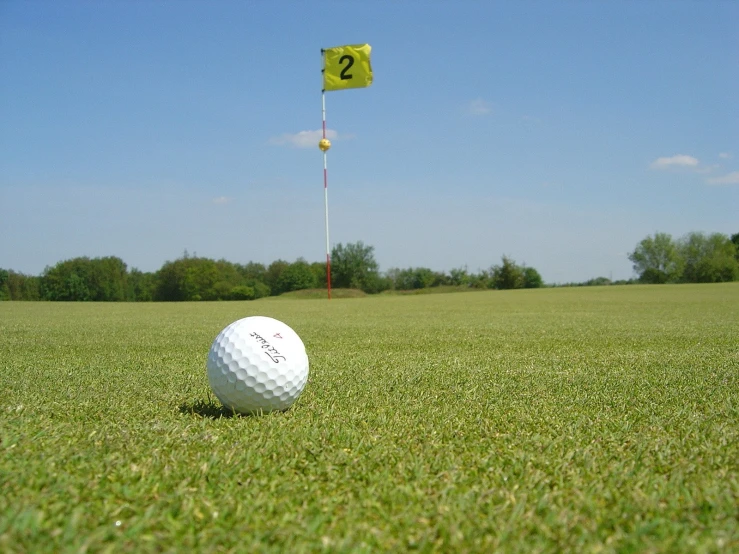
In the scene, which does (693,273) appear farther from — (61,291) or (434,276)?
(61,291)

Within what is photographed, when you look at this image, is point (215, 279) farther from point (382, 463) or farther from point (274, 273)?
point (382, 463)

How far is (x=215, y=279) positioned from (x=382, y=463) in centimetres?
5001

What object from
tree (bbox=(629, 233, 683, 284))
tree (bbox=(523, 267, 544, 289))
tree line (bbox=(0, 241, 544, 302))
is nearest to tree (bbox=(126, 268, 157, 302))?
tree line (bbox=(0, 241, 544, 302))

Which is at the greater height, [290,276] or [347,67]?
[347,67]

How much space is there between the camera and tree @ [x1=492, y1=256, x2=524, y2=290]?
48031mm

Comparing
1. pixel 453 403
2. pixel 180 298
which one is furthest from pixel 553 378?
pixel 180 298

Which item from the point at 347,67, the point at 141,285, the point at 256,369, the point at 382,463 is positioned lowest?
the point at 382,463

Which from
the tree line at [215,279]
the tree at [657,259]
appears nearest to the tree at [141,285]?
the tree line at [215,279]

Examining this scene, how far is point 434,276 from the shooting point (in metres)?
64.0

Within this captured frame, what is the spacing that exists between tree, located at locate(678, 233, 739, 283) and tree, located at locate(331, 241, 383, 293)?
32.9m

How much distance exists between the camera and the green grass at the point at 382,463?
4.91 ft

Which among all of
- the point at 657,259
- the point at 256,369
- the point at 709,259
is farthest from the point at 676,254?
the point at 256,369

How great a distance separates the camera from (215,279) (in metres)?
50.2

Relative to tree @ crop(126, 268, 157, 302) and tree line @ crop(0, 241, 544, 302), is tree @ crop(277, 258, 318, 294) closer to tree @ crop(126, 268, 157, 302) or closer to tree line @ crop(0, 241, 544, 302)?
tree line @ crop(0, 241, 544, 302)
